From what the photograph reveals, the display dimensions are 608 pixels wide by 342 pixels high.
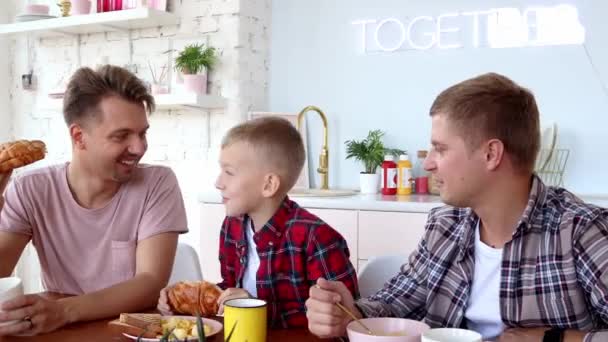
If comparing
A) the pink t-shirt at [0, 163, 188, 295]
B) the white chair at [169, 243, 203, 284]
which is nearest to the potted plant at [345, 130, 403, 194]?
the white chair at [169, 243, 203, 284]

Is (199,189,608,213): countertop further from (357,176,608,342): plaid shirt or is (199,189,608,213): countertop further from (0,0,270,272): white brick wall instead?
(357,176,608,342): plaid shirt

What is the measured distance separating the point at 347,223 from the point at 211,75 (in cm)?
114

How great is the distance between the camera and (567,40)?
2871 millimetres

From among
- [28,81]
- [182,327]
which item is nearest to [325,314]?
[182,327]

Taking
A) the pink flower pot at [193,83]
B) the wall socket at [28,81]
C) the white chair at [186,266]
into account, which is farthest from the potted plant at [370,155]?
the wall socket at [28,81]

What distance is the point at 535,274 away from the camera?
1.31 metres

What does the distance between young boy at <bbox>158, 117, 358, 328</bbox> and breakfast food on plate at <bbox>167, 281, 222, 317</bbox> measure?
125 millimetres

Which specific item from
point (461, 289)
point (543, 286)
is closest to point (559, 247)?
point (543, 286)

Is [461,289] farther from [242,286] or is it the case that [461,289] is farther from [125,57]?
[125,57]

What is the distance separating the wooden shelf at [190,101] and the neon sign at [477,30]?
76 centimetres

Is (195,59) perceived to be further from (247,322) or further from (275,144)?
(247,322)

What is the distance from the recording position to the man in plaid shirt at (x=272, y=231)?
157 cm

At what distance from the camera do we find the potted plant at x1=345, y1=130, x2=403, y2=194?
10.2 ft

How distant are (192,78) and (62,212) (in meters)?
1.58
